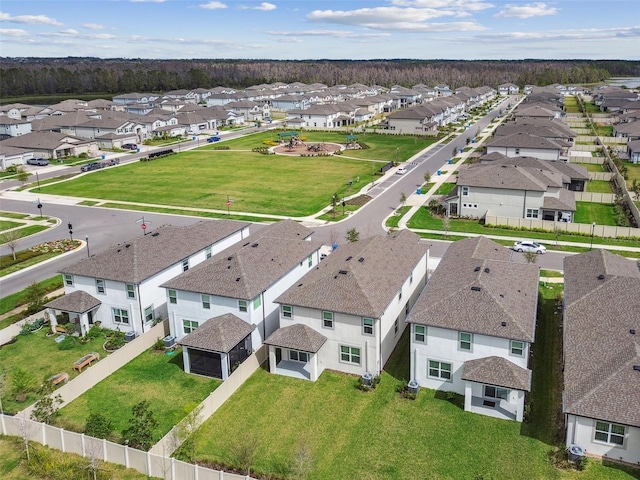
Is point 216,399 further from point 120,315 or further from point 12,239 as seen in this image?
point 12,239

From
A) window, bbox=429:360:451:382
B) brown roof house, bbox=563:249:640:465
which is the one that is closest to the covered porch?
window, bbox=429:360:451:382

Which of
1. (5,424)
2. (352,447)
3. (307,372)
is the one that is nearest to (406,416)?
(352,447)

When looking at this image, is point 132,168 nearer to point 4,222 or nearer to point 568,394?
point 4,222

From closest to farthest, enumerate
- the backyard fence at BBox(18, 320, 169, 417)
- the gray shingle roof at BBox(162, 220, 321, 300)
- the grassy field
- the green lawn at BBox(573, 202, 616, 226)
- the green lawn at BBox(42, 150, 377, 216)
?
the grassy field
the backyard fence at BBox(18, 320, 169, 417)
the gray shingle roof at BBox(162, 220, 321, 300)
the green lawn at BBox(573, 202, 616, 226)
the green lawn at BBox(42, 150, 377, 216)

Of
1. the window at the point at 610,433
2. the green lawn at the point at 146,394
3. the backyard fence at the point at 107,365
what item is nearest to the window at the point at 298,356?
the green lawn at the point at 146,394

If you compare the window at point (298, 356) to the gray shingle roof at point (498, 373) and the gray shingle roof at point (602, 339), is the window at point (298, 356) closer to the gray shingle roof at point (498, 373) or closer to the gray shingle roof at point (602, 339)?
the gray shingle roof at point (498, 373)

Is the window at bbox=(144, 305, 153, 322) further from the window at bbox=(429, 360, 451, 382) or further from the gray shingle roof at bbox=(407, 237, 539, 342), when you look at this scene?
the window at bbox=(429, 360, 451, 382)
